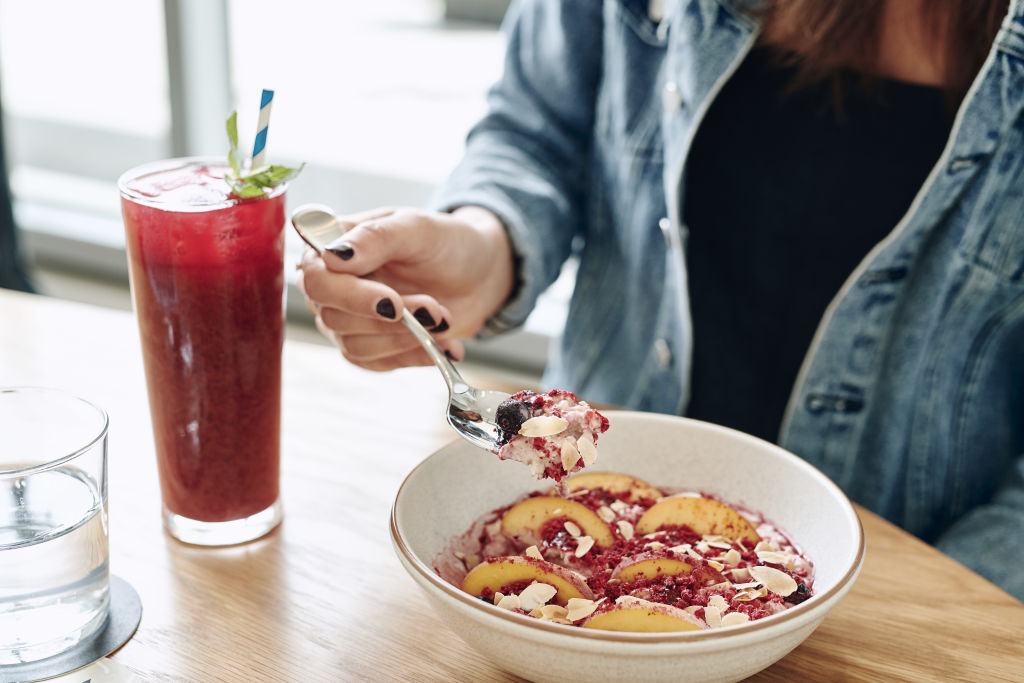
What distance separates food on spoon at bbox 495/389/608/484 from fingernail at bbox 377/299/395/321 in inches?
5.9

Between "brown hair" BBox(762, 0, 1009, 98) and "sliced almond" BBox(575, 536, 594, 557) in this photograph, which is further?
"brown hair" BBox(762, 0, 1009, 98)

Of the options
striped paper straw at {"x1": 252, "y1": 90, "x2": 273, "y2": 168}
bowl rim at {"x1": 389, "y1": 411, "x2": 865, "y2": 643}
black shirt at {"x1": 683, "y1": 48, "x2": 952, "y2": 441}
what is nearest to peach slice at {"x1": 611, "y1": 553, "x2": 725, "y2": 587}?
bowl rim at {"x1": 389, "y1": 411, "x2": 865, "y2": 643}

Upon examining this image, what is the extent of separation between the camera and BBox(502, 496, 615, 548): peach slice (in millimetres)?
796

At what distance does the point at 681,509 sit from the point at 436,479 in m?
0.21

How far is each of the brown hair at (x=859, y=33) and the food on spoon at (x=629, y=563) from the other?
0.60m

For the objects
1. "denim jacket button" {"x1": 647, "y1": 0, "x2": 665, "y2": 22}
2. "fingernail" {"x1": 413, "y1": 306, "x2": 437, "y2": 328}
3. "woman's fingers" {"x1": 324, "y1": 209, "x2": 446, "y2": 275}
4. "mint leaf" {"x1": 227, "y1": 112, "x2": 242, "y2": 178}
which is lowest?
"fingernail" {"x1": 413, "y1": 306, "x2": 437, "y2": 328}

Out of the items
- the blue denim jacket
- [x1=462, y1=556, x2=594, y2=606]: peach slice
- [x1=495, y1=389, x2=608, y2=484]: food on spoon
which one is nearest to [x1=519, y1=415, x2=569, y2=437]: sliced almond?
[x1=495, y1=389, x2=608, y2=484]: food on spoon

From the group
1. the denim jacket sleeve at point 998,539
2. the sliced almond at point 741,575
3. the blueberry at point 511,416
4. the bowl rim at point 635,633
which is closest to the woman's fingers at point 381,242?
the blueberry at point 511,416

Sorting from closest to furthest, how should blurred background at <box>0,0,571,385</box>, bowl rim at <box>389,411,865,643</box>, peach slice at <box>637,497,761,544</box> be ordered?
bowl rim at <box>389,411,865,643</box>
peach slice at <box>637,497,761,544</box>
blurred background at <box>0,0,571,385</box>

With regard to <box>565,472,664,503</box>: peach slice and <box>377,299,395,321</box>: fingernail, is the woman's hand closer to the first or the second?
<box>377,299,395,321</box>: fingernail

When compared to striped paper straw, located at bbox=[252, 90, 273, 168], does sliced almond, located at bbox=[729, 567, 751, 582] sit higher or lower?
lower

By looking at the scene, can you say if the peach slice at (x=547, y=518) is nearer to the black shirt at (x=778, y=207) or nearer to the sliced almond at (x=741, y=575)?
the sliced almond at (x=741, y=575)

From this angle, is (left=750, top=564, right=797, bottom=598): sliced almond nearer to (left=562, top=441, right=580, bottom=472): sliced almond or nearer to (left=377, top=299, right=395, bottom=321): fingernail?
(left=562, top=441, right=580, bottom=472): sliced almond

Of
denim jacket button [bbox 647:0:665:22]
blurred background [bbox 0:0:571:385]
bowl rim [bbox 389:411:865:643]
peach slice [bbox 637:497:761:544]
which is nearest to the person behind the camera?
bowl rim [bbox 389:411:865:643]
